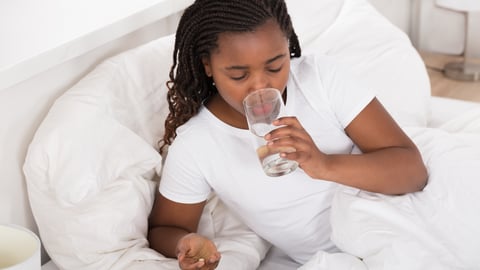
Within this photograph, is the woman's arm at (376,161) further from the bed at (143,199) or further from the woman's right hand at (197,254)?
the woman's right hand at (197,254)

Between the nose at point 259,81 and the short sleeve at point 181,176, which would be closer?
the nose at point 259,81

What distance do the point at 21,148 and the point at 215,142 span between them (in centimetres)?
36

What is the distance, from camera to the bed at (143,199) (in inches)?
57.1

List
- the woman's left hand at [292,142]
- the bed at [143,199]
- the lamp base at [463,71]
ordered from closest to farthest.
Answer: the woman's left hand at [292,142] → the bed at [143,199] → the lamp base at [463,71]

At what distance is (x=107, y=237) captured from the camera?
1.51 meters

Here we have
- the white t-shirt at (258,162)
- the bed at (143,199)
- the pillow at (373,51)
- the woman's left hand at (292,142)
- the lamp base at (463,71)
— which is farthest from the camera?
the lamp base at (463,71)

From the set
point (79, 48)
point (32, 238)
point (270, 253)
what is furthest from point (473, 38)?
point (32, 238)

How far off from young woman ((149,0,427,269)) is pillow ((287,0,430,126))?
37 centimetres

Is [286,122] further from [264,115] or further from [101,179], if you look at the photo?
[101,179]

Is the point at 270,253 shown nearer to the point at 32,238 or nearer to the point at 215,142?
the point at 215,142

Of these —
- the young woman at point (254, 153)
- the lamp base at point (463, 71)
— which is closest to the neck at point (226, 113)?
the young woman at point (254, 153)

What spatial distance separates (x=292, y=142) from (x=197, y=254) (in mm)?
249

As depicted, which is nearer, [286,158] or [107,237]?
[286,158]

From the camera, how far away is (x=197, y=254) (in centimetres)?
140
